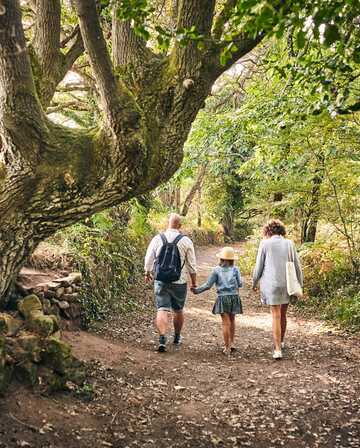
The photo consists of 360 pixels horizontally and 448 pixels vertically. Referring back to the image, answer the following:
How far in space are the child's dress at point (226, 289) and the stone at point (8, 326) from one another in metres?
3.08

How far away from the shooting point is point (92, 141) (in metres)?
5.32

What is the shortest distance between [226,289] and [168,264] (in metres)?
1.05

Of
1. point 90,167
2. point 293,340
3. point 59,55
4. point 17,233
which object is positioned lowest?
point 293,340

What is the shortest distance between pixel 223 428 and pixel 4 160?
382 centimetres

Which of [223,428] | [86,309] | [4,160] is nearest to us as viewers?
[223,428]

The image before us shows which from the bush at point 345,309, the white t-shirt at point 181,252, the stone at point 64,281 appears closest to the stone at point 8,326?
the stone at point 64,281

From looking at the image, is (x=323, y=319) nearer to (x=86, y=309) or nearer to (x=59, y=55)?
(x=86, y=309)

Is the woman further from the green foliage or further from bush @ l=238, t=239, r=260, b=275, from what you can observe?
bush @ l=238, t=239, r=260, b=275

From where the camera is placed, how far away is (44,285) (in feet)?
22.8

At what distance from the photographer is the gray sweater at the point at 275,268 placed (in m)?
7.14

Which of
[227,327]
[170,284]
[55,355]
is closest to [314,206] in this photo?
[227,327]

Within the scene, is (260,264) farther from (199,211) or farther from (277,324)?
(199,211)

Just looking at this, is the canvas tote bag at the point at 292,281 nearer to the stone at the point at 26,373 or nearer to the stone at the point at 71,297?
the stone at the point at 71,297

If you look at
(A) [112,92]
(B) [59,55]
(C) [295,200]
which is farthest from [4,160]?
(C) [295,200]
